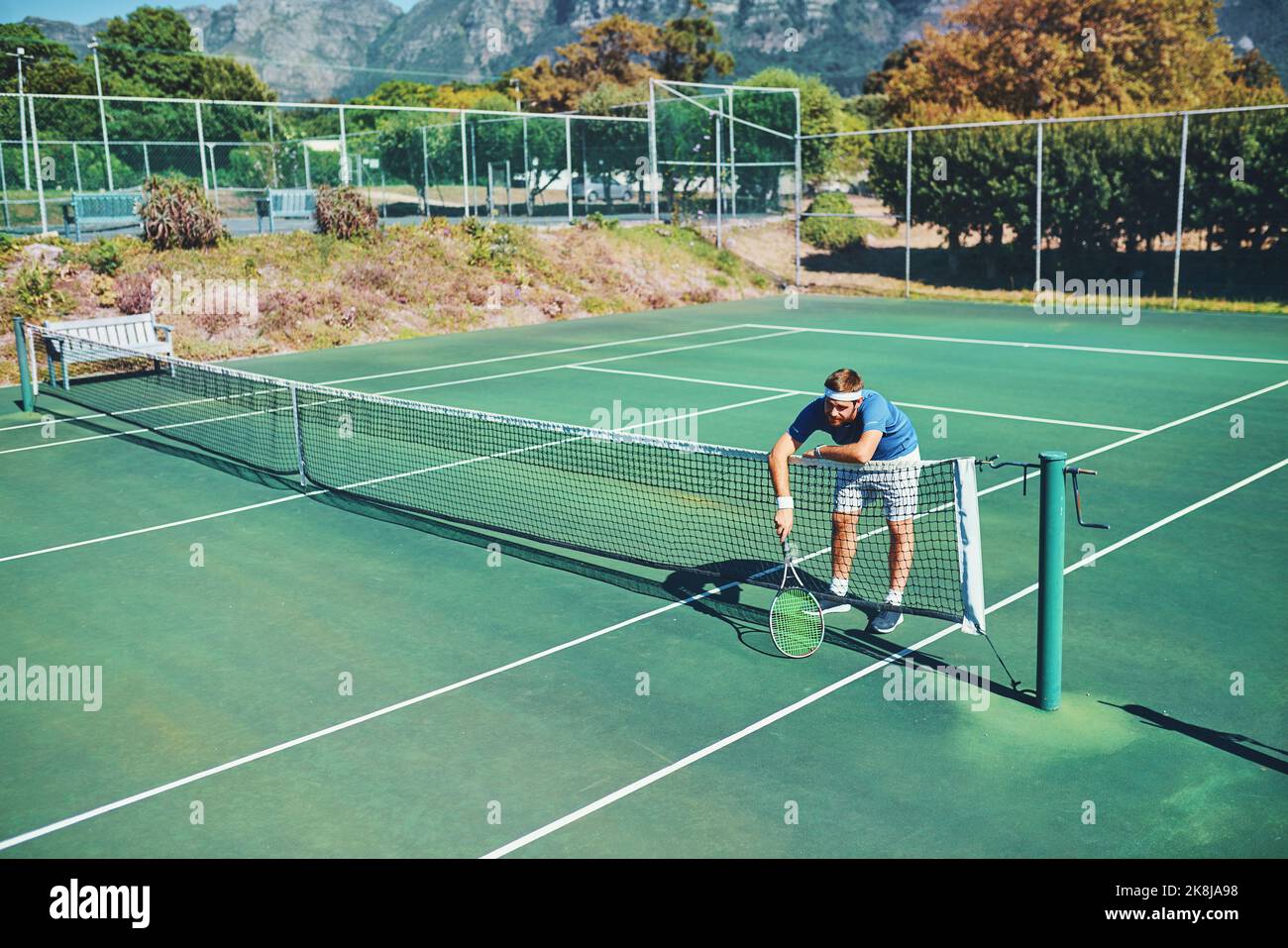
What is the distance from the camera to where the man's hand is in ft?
25.1

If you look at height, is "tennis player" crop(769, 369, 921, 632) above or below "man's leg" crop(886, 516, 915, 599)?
above

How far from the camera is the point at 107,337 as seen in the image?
66.2 feet

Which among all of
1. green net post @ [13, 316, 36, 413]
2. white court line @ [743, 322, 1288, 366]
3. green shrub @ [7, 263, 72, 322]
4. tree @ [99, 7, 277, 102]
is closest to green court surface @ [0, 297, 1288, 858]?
green net post @ [13, 316, 36, 413]

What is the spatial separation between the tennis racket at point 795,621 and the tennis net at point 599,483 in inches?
13.3

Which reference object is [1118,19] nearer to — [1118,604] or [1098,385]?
[1098,385]

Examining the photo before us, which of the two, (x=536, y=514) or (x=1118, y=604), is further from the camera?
(x=536, y=514)

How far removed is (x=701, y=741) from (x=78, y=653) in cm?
460

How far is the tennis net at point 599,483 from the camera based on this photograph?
8.35 m

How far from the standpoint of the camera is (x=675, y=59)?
289 feet

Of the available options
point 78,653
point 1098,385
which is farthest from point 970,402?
point 78,653

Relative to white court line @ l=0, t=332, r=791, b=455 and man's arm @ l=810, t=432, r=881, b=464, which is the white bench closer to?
white court line @ l=0, t=332, r=791, b=455

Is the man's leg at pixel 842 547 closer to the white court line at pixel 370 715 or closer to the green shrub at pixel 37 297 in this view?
the white court line at pixel 370 715

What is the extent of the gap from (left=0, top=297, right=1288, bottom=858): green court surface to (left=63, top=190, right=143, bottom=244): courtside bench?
1666cm

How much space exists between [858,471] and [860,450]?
0.48 ft
